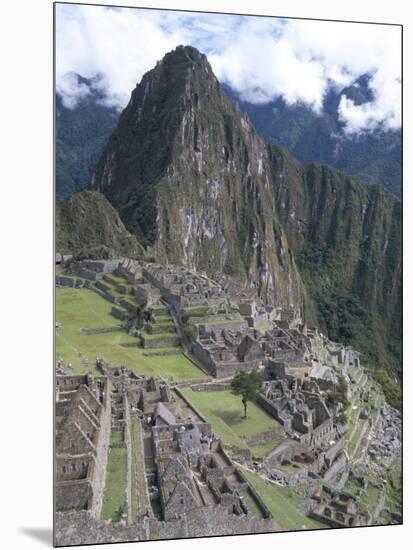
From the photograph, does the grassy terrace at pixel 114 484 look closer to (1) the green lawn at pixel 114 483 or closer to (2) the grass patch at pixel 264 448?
(1) the green lawn at pixel 114 483

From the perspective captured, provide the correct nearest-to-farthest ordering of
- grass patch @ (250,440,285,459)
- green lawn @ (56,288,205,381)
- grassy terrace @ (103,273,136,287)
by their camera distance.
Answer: grass patch @ (250,440,285,459) → green lawn @ (56,288,205,381) → grassy terrace @ (103,273,136,287)

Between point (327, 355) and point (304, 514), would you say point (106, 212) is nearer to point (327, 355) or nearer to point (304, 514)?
point (327, 355)

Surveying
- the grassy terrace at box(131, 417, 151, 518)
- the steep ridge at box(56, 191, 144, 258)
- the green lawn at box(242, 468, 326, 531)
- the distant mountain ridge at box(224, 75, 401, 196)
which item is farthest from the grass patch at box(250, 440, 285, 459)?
Result: the steep ridge at box(56, 191, 144, 258)

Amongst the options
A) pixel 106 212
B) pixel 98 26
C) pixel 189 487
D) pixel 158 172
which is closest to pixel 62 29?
pixel 98 26

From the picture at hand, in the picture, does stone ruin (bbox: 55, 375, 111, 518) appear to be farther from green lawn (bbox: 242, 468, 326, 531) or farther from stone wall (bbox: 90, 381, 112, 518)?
green lawn (bbox: 242, 468, 326, 531)

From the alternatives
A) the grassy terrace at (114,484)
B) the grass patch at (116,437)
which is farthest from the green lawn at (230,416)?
the grassy terrace at (114,484)

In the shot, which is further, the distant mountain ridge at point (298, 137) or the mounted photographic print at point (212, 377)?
the distant mountain ridge at point (298, 137)

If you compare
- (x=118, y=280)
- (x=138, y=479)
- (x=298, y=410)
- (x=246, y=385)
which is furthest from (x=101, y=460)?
(x=118, y=280)
